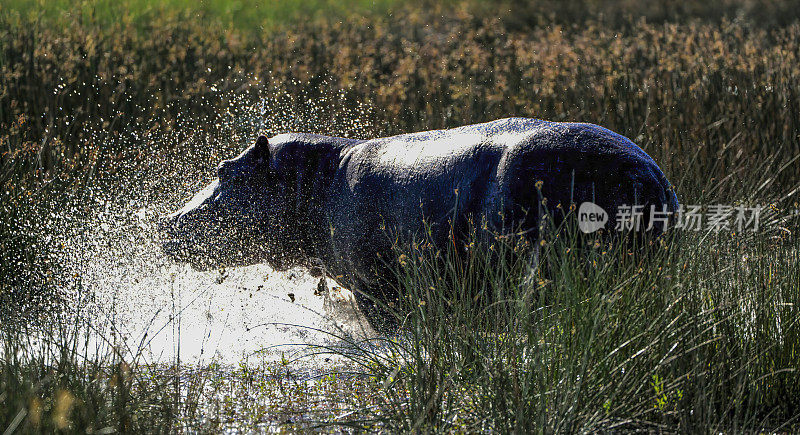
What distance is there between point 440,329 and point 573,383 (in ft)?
1.58

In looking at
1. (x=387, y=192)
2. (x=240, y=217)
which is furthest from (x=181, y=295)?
(x=387, y=192)

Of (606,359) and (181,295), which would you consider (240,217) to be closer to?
(181,295)

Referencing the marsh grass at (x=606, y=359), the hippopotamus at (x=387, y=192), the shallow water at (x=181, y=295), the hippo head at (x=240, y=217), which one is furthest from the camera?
the shallow water at (x=181, y=295)

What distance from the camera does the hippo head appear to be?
196 inches

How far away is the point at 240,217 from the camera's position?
5.02 meters

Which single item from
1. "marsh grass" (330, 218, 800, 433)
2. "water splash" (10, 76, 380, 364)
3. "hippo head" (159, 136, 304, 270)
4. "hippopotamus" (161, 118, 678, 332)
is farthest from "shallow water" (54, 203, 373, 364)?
"marsh grass" (330, 218, 800, 433)

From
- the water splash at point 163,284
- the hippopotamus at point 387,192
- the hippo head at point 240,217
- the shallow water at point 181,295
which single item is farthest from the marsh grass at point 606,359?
the shallow water at point 181,295

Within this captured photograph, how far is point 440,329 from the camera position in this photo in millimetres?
3039

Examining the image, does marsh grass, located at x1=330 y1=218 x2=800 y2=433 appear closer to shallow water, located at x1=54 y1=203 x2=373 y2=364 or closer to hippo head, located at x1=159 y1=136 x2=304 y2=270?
hippo head, located at x1=159 y1=136 x2=304 y2=270

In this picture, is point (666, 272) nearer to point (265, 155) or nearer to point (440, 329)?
point (440, 329)

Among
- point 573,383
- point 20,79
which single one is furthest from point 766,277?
point 20,79

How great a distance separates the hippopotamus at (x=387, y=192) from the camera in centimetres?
379

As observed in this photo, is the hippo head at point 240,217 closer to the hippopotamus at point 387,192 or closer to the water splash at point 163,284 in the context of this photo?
the hippopotamus at point 387,192

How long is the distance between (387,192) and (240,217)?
1.10m
